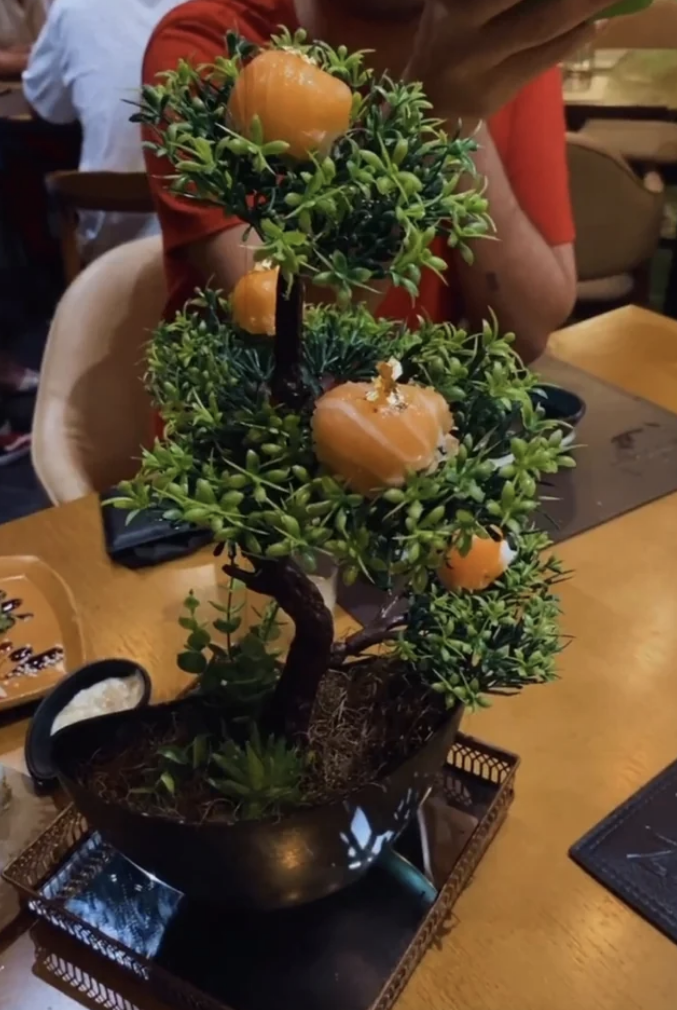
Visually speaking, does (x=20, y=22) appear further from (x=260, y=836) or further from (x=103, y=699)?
(x=260, y=836)

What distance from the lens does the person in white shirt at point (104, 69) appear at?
7.18 ft

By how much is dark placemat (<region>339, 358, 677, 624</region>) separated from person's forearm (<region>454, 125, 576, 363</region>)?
0.28 ft

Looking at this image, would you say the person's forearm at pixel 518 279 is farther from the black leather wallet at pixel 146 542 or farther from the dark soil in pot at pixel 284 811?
the dark soil in pot at pixel 284 811

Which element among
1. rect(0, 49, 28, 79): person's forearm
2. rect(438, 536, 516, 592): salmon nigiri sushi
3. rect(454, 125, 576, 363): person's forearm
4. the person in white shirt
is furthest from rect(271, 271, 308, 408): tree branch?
rect(0, 49, 28, 79): person's forearm

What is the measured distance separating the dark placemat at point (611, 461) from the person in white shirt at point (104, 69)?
1.32 meters

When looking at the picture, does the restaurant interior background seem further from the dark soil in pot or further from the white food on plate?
the dark soil in pot

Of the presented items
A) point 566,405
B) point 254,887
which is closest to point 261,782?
point 254,887

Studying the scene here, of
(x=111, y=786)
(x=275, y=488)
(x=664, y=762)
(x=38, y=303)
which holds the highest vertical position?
(x=275, y=488)

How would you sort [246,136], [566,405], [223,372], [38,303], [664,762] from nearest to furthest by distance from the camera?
1. [246,136]
2. [223,372]
3. [664,762]
4. [566,405]
5. [38,303]

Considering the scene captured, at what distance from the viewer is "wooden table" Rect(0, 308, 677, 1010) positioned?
591 mm

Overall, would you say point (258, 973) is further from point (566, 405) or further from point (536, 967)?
point (566, 405)

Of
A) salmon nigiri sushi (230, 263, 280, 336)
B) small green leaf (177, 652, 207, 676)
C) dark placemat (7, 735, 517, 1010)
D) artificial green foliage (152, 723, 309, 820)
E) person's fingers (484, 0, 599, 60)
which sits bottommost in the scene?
dark placemat (7, 735, 517, 1010)

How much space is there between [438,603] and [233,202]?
0.26 m

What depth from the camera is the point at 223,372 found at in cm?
52
